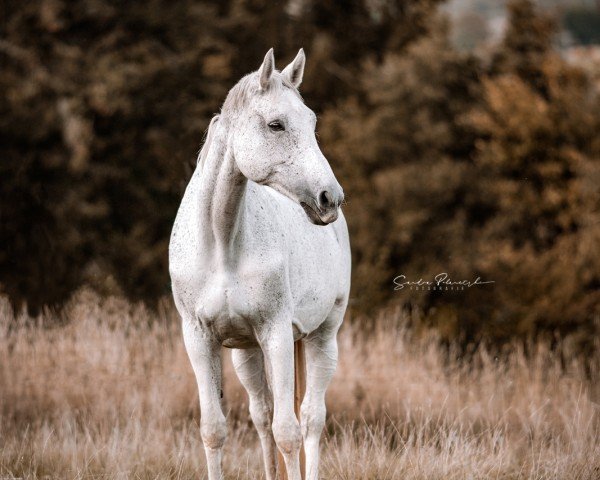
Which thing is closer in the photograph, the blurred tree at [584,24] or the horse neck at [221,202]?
the horse neck at [221,202]

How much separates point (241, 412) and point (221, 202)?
3.03 m

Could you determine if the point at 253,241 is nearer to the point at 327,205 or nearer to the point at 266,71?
the point at 327,205

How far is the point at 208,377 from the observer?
351cm

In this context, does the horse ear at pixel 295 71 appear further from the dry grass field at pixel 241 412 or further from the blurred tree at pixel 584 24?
the blurred tree at pixel 584 24

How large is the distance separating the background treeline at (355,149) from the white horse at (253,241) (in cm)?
811

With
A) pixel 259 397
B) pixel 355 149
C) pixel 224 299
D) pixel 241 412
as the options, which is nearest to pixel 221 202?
pixel 224 299

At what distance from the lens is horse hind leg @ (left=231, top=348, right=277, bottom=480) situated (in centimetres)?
400

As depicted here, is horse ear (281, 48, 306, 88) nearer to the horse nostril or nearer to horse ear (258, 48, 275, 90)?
horse ear (258, 48, 275, 90)

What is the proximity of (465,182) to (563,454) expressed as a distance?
1157 cm

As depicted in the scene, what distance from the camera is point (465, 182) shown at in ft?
53.1

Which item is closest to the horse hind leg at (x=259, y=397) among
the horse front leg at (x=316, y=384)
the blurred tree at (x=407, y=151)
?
the horse front leg at (x=316, y=384)

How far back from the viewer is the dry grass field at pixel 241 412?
4.74 metres
